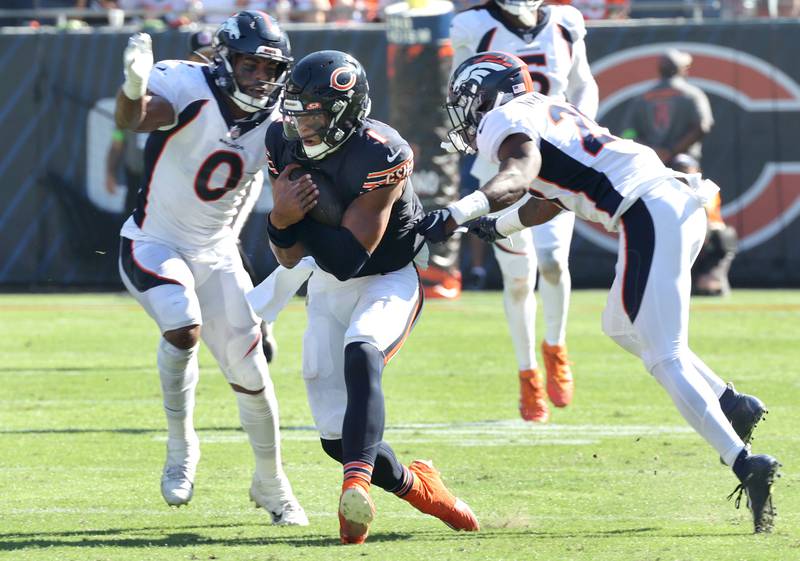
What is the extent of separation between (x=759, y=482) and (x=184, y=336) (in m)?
2.05

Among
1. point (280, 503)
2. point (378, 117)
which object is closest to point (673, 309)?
point (280, 503)

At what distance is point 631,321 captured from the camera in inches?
189

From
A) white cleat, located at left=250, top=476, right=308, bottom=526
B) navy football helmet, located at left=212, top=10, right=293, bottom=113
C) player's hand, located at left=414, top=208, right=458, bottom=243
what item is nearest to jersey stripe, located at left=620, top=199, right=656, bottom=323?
player's hand, located at left=414, top=208, right=458, bottom=243

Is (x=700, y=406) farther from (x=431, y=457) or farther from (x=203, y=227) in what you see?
(x=203, y=227)

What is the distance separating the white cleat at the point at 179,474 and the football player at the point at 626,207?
57.0 inches

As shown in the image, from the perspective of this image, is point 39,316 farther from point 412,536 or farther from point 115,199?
point 412,536

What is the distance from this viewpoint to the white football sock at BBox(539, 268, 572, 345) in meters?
7.27

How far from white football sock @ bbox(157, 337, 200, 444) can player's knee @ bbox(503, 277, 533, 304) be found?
2250mm

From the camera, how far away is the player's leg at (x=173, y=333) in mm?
5266

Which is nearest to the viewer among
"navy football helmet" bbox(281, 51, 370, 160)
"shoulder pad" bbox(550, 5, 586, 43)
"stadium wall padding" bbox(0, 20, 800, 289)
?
"navy football helmet" bbox(281, 51, 370, 160)

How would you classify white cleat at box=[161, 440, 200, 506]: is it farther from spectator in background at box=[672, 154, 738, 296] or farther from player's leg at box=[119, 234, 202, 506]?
spectator in background at box=[672, 154, 738, 296]

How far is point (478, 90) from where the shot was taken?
5.06 metres

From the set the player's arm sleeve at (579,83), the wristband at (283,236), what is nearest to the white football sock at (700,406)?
the wristband at (283,236)

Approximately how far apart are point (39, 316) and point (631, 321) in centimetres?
812
